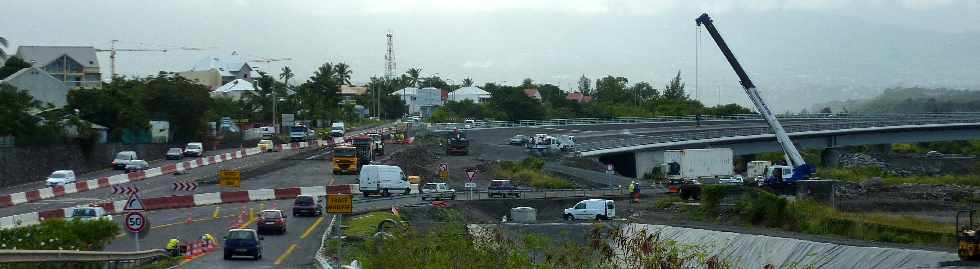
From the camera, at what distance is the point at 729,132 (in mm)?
112500

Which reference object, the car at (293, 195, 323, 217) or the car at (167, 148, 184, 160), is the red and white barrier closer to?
the car at (167, 148, 184, 160)

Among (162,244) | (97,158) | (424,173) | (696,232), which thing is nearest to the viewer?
(162,244)

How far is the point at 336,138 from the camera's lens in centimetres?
12462

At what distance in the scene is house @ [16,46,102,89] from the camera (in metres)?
169

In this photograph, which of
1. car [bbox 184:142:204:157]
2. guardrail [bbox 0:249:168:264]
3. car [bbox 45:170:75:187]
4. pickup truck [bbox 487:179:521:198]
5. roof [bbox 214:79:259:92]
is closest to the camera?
guardrail [bbox 0:249:168:264]

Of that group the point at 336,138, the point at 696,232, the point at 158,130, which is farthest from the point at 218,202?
the point at 336,138

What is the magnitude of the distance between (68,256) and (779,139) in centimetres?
6122

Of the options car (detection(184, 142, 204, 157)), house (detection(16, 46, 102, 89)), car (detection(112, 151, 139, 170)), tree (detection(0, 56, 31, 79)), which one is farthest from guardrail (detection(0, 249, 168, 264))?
house (detection(16, 46, 102, 89))

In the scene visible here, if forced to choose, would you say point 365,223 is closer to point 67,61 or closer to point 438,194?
point 438,194

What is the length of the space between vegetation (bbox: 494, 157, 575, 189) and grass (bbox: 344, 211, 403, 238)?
27.7 meters

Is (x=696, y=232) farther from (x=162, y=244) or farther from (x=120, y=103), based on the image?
(x=120, y=103)

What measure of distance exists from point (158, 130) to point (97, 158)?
15905 millimetres

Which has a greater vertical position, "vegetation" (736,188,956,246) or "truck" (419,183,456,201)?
"truck" (419,183,456,201)

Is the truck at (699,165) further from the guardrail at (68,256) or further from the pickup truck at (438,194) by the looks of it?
the guardrail at (68,256)
